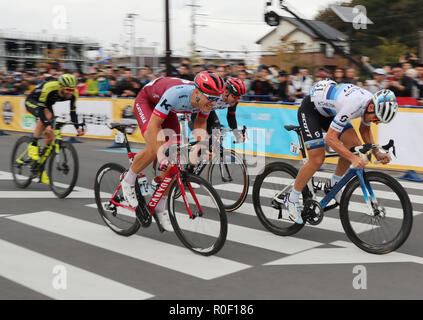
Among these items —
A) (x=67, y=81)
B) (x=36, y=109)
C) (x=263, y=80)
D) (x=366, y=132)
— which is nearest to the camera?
(x=366, y=132)

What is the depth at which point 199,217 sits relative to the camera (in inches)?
199

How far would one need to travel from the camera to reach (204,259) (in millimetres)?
5051

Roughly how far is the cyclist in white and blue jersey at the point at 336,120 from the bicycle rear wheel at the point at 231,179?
1.52 meters

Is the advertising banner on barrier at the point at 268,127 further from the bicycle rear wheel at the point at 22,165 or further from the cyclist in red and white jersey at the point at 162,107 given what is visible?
the cyclist in red and white jersey at the point at 162,107

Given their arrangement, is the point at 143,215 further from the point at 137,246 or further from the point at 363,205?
the point at 363,205

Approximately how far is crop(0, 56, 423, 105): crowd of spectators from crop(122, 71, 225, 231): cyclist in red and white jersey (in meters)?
6.66

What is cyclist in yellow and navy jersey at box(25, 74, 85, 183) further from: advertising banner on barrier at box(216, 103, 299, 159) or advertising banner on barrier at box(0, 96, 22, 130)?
advertising banner on barrier at box(0, 96, 22, 130)

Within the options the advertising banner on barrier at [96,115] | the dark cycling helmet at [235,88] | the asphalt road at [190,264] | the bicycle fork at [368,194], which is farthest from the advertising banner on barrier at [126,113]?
the bicycle fork at [368,194]

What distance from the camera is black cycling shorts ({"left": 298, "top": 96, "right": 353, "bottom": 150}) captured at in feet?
17.9

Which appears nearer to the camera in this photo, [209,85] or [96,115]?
[209,85]

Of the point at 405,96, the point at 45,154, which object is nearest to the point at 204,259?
the point at 45,154

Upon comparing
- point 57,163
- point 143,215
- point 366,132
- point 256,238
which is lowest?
point 256,238

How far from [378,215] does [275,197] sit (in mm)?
1282

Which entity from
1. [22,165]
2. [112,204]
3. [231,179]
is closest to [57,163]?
[22,165]
